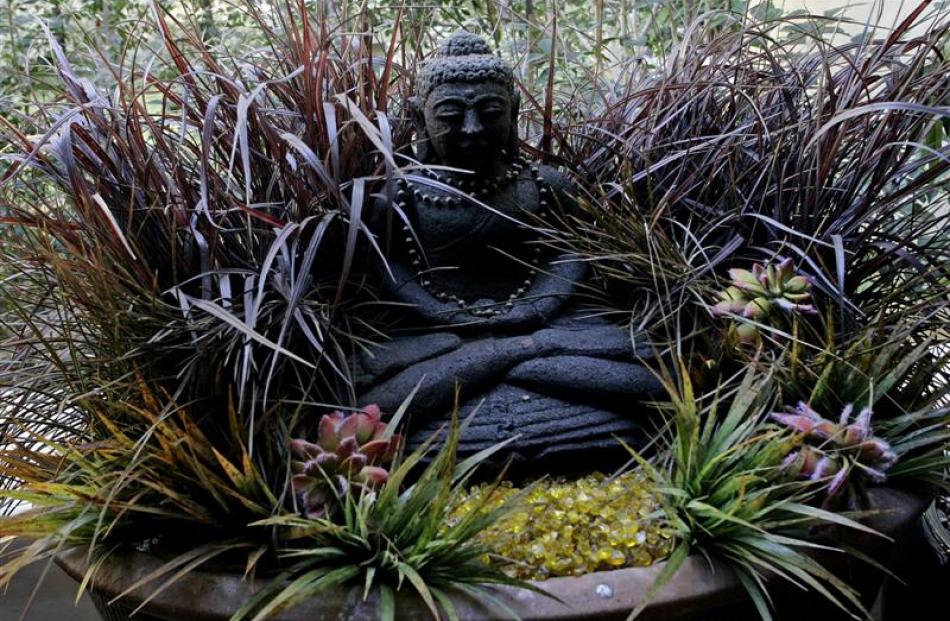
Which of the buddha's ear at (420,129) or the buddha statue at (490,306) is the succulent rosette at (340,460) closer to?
the buddha statue at (490,306)

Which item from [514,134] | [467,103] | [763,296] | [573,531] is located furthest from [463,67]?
[573,531]

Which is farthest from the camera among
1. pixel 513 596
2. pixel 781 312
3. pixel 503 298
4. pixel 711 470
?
pixel 503 298

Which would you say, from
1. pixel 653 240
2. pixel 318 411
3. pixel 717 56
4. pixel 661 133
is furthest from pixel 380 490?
pixel 717 56

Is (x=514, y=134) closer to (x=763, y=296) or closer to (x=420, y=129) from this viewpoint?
(x=420, y=129)

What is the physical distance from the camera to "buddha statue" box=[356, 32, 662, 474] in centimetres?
126

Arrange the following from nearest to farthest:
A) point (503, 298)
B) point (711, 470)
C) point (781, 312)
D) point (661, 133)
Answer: point (711, 470) → point (781, 312) → point (503, 298) → point (661, 133)

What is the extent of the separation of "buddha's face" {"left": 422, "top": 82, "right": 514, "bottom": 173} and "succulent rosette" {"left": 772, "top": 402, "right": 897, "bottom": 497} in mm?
575

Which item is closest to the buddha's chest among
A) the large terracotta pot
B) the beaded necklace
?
the beaded necklace

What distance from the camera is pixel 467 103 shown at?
1333mm

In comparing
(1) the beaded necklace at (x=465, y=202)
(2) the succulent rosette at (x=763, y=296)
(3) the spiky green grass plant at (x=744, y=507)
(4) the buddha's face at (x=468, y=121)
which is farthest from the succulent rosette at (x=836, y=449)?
(4) the buddha's face at (x=468, y=121)

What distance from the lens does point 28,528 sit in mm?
1039

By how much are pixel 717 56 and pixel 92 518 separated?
1.37 meters

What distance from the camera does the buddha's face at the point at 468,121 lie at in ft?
4.38

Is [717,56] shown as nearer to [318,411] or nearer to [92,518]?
[318,411]
